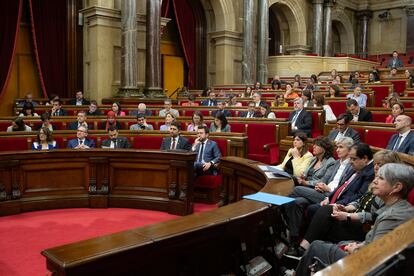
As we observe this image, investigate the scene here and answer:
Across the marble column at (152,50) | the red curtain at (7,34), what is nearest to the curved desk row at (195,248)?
the marble column at (152,50)

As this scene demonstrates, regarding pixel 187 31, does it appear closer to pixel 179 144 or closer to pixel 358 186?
pixel 179 144

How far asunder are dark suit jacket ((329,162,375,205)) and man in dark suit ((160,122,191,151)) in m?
2.50

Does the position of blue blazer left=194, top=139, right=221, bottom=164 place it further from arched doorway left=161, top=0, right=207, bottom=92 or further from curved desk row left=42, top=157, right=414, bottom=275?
arched doorway left=161, top=0, right=207, bottom=92

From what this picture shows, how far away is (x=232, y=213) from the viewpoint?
2.13 metres

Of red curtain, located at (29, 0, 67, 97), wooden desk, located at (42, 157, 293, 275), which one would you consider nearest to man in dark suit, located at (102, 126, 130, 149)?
wooden desk, located at (42, 157, 293, 275)

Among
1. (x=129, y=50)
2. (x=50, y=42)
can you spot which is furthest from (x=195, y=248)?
(x=50, y=42)

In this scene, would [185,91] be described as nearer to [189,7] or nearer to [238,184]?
[189,7]

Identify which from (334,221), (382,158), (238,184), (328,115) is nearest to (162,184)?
(238,184)

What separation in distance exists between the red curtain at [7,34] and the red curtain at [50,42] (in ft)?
1.39

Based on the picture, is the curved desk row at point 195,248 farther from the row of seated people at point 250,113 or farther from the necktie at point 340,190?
the row of seated people at point 250,113

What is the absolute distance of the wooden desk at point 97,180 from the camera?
454 centimetres

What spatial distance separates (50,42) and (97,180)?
281 inches

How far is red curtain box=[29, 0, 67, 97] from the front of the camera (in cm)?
1063

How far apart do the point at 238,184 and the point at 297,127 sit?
2452 millimetres
